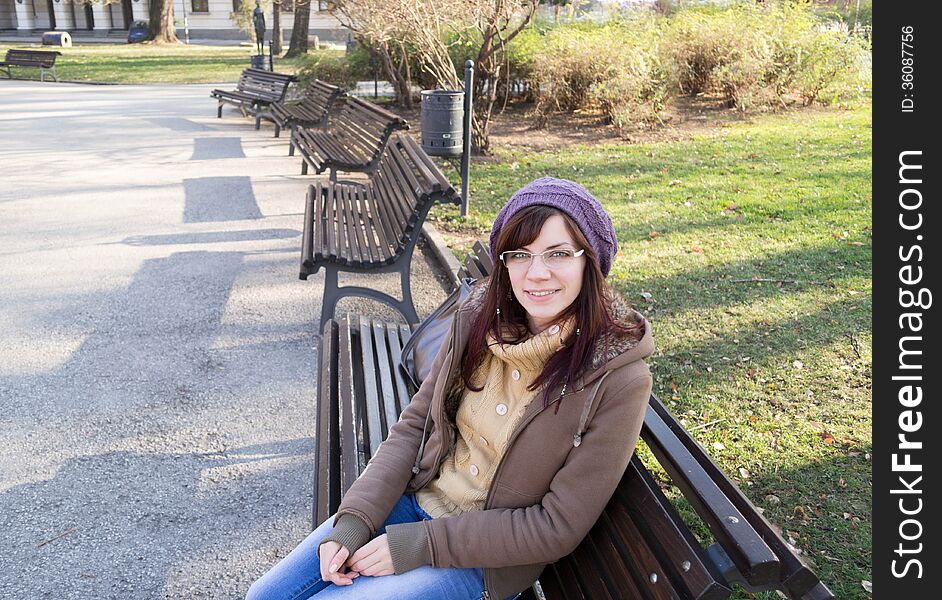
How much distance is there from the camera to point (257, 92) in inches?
598

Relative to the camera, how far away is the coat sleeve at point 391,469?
243cm

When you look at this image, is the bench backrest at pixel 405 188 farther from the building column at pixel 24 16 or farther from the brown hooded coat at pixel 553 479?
the building column at pixel 24 16

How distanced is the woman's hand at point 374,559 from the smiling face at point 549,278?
0.74 metres

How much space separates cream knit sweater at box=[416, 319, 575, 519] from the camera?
7.55ft

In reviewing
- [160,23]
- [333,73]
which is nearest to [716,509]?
[333,73]

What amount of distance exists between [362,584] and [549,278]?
94cm

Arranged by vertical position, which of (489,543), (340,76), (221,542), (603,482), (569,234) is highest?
(340,76)

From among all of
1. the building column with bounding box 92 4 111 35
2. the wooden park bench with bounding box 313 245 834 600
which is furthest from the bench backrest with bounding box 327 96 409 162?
the building column with bounding box 92 4 111 35

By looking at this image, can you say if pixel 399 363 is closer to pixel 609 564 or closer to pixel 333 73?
pixel 609 564

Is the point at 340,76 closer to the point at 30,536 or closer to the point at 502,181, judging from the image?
the point at 502,181

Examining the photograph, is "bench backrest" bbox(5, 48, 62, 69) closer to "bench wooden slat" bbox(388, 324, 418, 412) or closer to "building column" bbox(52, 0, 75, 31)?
"bench wooden slat" bbox(388, 324, 418, 412)

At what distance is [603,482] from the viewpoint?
6.98ft

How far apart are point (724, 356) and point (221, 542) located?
9.44 feet
